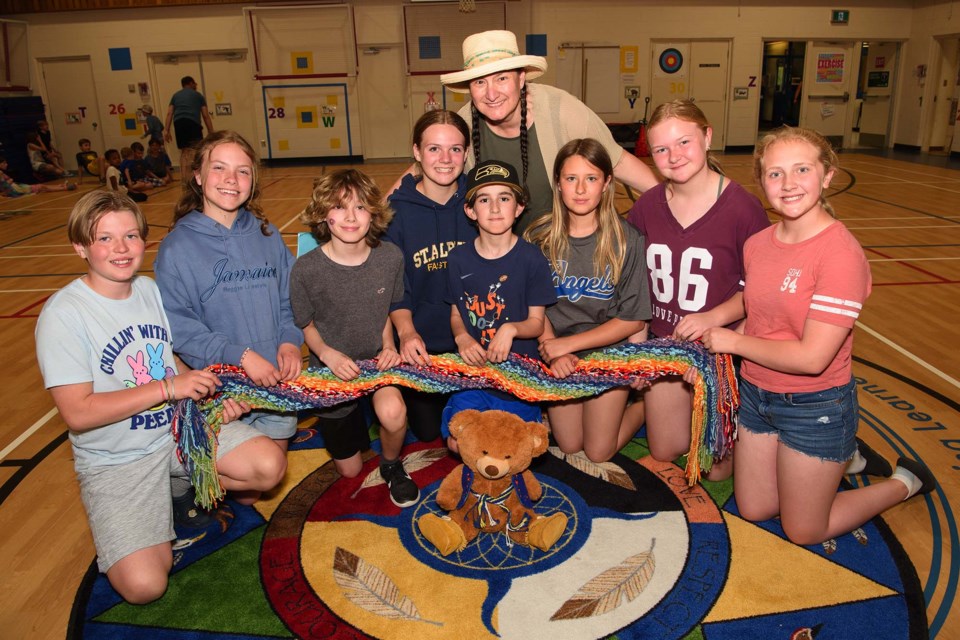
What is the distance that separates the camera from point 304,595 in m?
2.39

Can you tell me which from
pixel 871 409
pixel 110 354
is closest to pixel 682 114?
pixel 871 409

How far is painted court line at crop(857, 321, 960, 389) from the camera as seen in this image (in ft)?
13.0

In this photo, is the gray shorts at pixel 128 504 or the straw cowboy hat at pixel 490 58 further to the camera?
the straw cowboy hat at pixel 490 58

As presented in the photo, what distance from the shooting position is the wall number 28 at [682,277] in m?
2.95

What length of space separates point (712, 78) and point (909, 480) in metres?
15.8

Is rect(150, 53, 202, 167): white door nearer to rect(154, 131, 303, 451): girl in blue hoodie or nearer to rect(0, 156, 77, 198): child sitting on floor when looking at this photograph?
rect(0, 156, 77, 198): child sitting on floor

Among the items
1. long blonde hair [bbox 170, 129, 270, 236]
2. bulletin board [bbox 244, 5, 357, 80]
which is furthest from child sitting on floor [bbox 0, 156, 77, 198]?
long blonde hair [bbox 170, 129, 270, 236]

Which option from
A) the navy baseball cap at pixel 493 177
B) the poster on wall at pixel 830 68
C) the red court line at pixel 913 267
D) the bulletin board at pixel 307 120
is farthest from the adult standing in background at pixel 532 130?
the poster on wall at pixel 830 68

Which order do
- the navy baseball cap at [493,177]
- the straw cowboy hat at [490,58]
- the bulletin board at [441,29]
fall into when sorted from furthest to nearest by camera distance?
1. the bulletin board at [441,29]
2. the straw cowboy hat at [490,58]
3. the navy baseball cap at [493,177]

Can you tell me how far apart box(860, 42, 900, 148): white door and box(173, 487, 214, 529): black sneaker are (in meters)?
19.5

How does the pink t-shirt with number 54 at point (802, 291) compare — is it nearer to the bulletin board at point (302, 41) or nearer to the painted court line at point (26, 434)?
the painted court line at point (26, 434)

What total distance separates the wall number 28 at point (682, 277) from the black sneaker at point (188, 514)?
225cm

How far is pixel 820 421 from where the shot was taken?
8.13 feet

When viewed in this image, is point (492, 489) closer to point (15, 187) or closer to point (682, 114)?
point (682, 114)
